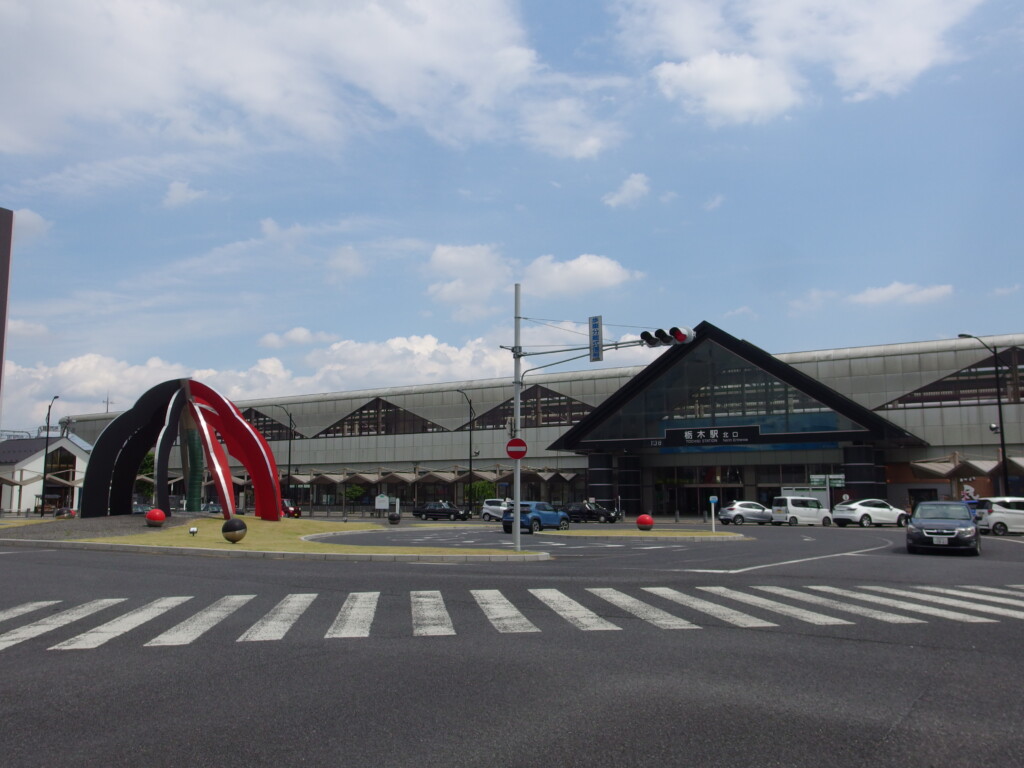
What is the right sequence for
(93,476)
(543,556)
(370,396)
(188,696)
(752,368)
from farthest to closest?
(370,396)
(752,368)
(93,476)
(543,556)
(188,696)

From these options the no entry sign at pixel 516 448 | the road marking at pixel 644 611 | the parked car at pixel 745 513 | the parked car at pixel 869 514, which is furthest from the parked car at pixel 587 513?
the road marking at pixel 644 611

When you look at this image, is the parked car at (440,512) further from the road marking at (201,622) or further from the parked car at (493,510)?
the road marking at (201,622)

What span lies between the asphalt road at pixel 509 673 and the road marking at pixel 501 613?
87mm

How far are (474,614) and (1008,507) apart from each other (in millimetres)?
34824

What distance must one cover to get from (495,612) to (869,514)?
42.9 meters

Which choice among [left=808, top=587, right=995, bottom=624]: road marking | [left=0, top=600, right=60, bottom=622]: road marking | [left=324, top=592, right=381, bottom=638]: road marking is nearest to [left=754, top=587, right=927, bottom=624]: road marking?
[left=808, top=587, right=995, bottom=624]: road marking

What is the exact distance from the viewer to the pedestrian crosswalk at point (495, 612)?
31.3 feet

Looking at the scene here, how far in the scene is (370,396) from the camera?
90062mm

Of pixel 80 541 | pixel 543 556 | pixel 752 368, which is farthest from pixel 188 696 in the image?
pixel 752 368

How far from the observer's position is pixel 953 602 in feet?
40.1

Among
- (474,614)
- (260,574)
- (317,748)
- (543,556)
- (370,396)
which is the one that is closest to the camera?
(317,748)

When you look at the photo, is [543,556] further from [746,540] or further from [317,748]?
[317,748]

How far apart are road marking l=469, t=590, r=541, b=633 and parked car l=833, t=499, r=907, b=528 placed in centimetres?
4050

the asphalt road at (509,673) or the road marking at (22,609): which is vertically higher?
the asphalt road at (509,673)
